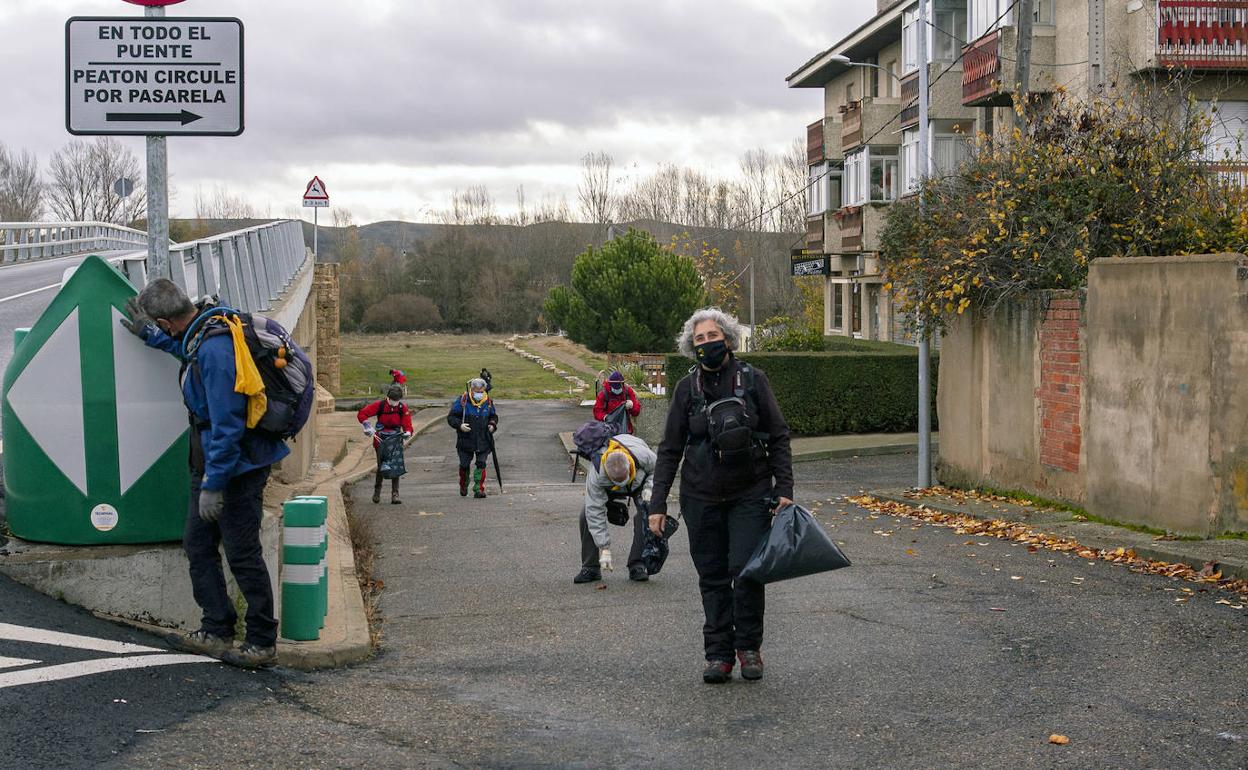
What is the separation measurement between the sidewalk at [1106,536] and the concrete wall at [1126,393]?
283 millimetres

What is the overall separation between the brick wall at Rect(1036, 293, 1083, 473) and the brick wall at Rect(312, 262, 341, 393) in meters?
34.1

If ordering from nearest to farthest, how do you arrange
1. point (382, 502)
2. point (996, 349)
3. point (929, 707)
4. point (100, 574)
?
point (929, 707) → point (100, 574) → point (996, 349) → point (382, 502)

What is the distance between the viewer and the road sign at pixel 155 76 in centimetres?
603

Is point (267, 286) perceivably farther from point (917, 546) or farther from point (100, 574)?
point (100, 574)

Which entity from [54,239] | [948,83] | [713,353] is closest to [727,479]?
[713,353]

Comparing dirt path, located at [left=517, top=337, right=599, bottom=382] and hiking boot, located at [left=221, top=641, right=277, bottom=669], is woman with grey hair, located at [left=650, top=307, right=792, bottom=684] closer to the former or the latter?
hiking boot, located at [left=221, top=641, right=277, bottom=669]

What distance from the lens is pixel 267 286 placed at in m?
18.0

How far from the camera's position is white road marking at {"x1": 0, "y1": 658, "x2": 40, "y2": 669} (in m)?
5.26

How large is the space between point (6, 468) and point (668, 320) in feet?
158

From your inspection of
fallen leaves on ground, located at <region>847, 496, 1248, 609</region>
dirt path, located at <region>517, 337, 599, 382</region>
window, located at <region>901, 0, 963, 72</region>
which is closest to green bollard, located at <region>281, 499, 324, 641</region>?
fallen leaves on ground, located at <region>847, 496, 1248, 609</region>

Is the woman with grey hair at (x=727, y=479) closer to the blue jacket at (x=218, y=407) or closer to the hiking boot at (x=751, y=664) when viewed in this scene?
the hiking boot at (x=751, y=664)

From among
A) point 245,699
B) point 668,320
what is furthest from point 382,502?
point 668,320

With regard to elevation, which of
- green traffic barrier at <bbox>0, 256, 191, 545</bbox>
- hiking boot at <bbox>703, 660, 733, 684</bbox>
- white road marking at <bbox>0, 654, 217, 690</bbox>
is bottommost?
hiking boot at <bbox>703, 660, 733, 684</bbox>

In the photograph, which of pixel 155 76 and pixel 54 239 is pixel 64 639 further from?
pixel 54 239
